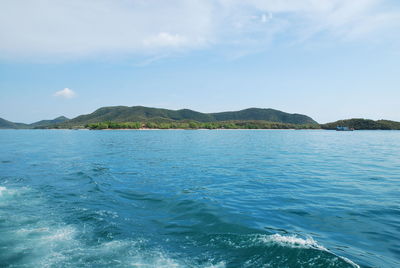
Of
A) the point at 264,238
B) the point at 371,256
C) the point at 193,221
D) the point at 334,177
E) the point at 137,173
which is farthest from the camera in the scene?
the point at 137,173

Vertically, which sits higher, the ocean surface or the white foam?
the white foam

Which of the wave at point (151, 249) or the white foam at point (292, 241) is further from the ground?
the white foam at point (292, 241)

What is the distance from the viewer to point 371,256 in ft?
29.3

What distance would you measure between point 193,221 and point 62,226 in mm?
6487

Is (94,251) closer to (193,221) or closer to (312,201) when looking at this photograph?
(193,221)

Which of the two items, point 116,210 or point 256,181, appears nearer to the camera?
point 116,210

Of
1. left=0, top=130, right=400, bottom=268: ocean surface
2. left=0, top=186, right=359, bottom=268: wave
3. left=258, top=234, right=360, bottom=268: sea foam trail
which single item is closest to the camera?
left=0, top=186, right=359, bottom=268: wave

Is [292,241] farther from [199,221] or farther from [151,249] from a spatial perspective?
[151,249]

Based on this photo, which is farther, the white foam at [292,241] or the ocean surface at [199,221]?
the white foam at [292,241]

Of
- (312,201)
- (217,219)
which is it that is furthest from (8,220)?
(312,201)

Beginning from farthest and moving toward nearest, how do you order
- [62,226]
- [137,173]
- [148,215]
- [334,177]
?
1. [137,173]
2. [334,177]
3. [148,215]
4. [62,226]

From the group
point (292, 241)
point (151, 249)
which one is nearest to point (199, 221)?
point (151, 249)

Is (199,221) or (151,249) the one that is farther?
(199,221)

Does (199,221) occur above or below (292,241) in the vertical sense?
below
